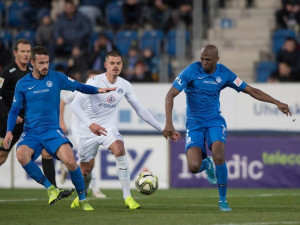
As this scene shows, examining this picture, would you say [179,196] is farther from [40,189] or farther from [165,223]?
[165,223]

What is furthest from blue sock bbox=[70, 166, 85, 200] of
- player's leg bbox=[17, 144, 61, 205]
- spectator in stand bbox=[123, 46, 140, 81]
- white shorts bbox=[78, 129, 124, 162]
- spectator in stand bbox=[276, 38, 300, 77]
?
spectator in stand bbox=[123, 46, 140, 81]

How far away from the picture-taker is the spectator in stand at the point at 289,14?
21.4 m

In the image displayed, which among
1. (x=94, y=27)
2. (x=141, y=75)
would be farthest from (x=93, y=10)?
(x=141, y=75)

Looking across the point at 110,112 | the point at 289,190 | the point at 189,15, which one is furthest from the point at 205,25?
the point at 110,112

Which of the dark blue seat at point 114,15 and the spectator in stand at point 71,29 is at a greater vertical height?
the dark blue seat at point 114,15

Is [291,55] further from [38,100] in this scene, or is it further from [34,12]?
[38,100]

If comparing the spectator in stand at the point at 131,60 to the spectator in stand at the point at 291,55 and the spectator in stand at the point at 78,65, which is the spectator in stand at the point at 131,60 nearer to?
the spectator in stand at the point at 78,65

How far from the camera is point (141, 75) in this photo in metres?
20.2

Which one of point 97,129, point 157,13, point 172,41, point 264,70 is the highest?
point 157,13

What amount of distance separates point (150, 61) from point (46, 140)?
9111mm

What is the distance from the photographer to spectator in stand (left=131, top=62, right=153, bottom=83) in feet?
66.0

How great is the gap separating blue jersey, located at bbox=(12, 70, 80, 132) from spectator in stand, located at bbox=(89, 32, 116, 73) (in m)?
8.77

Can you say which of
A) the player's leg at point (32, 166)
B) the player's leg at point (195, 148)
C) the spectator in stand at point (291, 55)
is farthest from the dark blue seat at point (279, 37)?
the player's leg at point (32, 166)

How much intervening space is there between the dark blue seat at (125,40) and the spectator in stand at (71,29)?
79 centimetres
